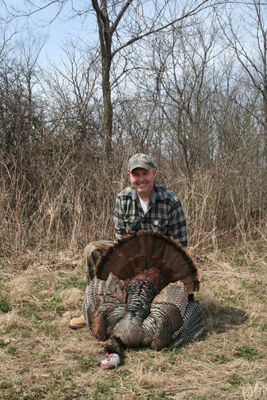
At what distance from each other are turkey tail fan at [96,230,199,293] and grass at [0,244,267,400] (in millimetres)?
574

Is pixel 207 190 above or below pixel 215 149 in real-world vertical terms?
below

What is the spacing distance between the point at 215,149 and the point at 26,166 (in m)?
3.61

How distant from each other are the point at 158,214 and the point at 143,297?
0.96m

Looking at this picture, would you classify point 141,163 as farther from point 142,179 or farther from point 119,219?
point 119,219

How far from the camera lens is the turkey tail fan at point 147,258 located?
329 centimetres

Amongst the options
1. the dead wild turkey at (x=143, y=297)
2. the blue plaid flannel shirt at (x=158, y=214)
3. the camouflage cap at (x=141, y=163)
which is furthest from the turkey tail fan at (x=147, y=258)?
the camouflage cap at (x=141, y=163)

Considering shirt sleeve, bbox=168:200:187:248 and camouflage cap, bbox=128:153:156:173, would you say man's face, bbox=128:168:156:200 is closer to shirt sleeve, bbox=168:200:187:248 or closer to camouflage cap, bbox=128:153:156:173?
camouflage cap, bbox=128:153:156:173

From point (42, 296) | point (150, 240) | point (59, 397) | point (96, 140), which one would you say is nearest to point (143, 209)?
point (150, 240)

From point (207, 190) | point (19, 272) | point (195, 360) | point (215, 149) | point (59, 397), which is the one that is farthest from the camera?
point (215, 149)

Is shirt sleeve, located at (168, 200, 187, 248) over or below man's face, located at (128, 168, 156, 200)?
below

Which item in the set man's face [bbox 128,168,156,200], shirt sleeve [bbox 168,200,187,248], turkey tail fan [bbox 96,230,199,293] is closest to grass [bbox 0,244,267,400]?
turkey tail fan [bbox 96,230,199,293]

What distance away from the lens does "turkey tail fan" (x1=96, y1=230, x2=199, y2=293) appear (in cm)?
329

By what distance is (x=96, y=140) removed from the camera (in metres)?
7.17

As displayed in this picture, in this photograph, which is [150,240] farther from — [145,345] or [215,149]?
[215,149]
